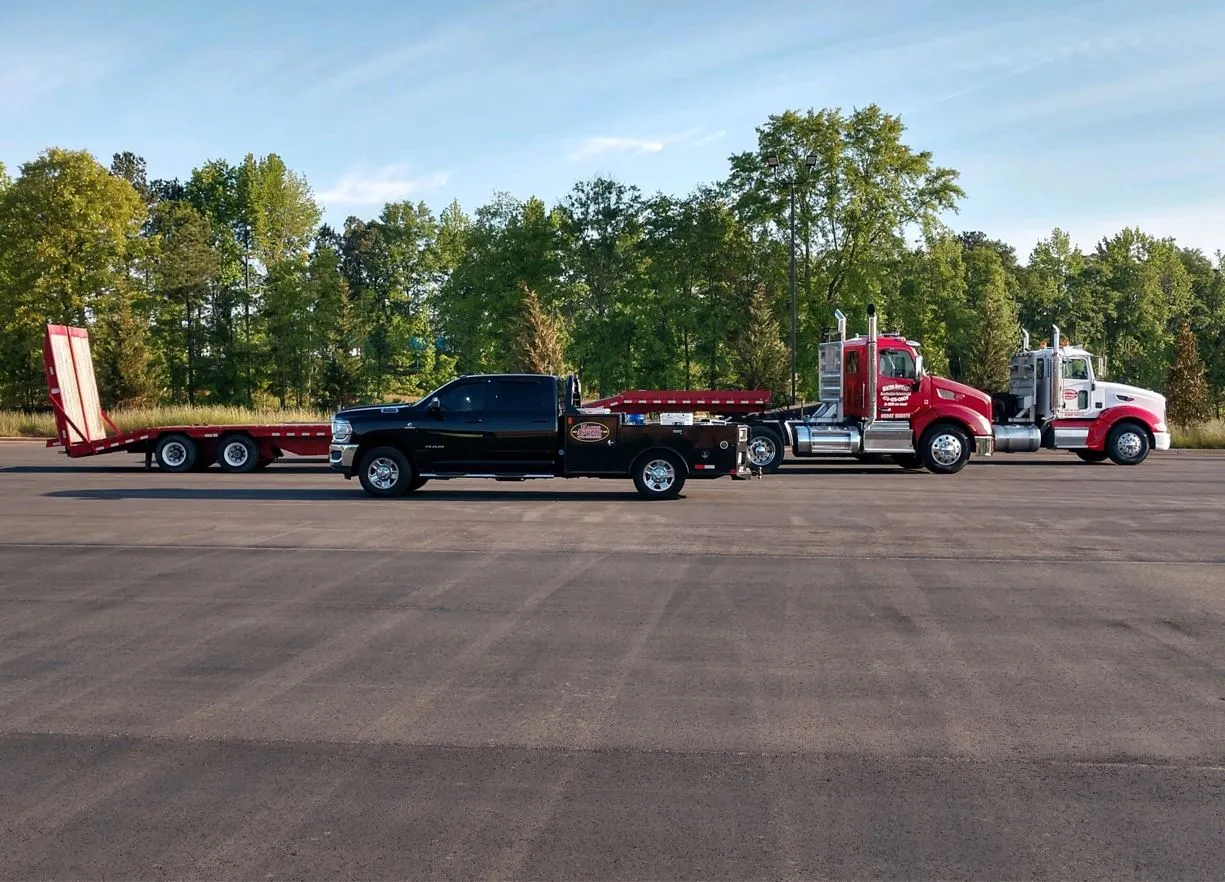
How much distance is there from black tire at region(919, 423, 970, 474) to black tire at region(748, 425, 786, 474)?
3016 millimetres

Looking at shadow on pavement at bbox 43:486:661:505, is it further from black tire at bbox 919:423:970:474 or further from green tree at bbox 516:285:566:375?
green tree at bbox 516:285:566:375

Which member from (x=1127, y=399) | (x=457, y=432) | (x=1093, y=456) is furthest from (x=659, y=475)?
(x=1093, y=456)

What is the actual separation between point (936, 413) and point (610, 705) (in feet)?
64.6

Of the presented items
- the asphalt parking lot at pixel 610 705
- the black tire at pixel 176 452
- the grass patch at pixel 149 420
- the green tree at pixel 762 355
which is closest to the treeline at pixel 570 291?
the green tree at pixel 762 355

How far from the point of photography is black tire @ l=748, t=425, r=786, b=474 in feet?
83.9

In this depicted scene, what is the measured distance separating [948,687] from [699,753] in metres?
2.03

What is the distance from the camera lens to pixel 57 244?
57.7 metres

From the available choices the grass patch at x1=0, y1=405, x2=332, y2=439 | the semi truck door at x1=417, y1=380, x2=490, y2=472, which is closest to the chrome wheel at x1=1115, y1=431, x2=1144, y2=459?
the semi truck door at x1=417, y1=380, x2=490, y2=472

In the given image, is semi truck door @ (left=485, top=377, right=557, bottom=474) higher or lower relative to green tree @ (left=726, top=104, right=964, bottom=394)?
lower

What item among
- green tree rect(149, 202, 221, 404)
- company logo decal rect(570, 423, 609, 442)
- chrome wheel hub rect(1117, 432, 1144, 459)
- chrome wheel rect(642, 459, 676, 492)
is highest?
green tree rect(149, 202, 221, 404)

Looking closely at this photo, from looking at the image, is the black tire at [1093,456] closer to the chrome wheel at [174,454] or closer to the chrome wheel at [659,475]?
the chrome wheel at [659,475]

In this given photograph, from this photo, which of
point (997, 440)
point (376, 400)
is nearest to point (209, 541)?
point (997, 440)

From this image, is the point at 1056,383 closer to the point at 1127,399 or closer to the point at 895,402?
the point at 1127,399

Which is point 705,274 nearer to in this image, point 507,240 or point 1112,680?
point 507,240
